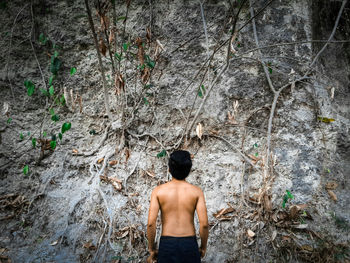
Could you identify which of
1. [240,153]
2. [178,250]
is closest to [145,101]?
[240,153]

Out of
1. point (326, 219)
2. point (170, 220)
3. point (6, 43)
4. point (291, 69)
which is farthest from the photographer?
point (6, 43)

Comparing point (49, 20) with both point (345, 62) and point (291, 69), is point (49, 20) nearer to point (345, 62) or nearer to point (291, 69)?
point (291, 69)

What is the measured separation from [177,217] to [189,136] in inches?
58.9

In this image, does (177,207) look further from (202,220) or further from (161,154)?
(161,154)

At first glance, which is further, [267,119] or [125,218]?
[267,119]

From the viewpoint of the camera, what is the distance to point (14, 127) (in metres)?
3.45

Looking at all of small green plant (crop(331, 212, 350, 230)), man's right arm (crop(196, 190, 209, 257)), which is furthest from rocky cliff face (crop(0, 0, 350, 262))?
man's right arm (crop(196, 190, 209, 257))

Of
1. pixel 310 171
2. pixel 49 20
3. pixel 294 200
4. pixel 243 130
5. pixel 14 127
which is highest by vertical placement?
pixel 49 20

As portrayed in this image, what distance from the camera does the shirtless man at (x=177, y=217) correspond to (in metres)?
1.87

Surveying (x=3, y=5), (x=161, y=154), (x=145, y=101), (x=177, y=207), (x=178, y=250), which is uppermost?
(x=3, y=5)

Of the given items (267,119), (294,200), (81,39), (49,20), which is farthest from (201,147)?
(49,20)

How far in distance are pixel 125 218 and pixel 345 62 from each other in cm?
407

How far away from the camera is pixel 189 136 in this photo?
3.28 metres

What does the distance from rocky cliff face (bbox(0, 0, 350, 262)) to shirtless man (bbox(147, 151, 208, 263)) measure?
3.30ft
